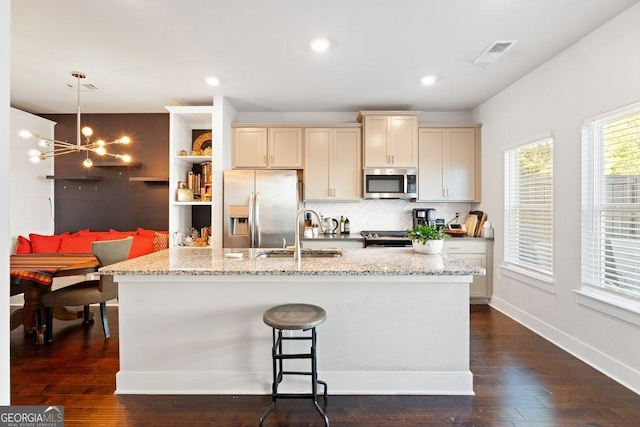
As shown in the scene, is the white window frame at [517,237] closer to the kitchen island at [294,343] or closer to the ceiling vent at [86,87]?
the kitchen island at [294,343]

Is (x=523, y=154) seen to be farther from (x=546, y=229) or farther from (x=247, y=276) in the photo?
(x=247, y=276)

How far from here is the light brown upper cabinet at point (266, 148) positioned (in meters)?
4.32

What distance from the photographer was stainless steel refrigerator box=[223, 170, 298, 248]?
153 inches

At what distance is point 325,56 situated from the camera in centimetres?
290

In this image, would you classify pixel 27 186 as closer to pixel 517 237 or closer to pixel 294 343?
pixel 294 343

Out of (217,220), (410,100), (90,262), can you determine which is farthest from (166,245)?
(410,100)

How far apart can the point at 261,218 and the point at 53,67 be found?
2.52 metres

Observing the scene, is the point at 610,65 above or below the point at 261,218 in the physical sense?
above

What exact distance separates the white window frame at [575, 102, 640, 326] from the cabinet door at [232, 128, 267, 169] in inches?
135

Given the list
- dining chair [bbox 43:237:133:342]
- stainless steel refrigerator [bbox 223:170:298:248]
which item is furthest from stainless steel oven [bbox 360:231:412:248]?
dining chair [bbox 43:237:133:342]

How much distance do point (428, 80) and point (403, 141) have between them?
945mm

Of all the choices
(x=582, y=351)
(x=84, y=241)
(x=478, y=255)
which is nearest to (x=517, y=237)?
(x=478, y=255)

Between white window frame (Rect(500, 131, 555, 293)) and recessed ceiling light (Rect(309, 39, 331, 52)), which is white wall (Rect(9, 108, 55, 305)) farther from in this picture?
white window frame (Rect(500, 131, 555, 293))

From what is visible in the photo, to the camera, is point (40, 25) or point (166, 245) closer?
point (40, 25)
